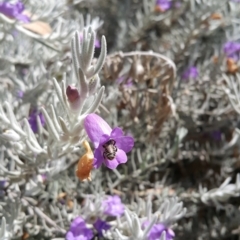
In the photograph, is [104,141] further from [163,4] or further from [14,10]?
[163,4]

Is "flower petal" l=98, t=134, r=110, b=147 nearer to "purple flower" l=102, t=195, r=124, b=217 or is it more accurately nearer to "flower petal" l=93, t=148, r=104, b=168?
"flower petal" l=93, t=148, r=104, b=168

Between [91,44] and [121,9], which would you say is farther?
[121,9]

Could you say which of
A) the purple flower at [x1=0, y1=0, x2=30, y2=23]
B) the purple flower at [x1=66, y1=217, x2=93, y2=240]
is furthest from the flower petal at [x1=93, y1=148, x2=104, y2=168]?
the purple flower at [x1=0, y1=0, x2=30, y2=23]

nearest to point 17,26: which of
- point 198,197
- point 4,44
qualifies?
point 4,44

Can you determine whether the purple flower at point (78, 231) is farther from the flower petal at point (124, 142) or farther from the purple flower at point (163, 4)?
the purple flower at point (163, 4)

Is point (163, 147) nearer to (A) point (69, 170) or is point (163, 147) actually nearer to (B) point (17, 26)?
(A) point (69, 170)
